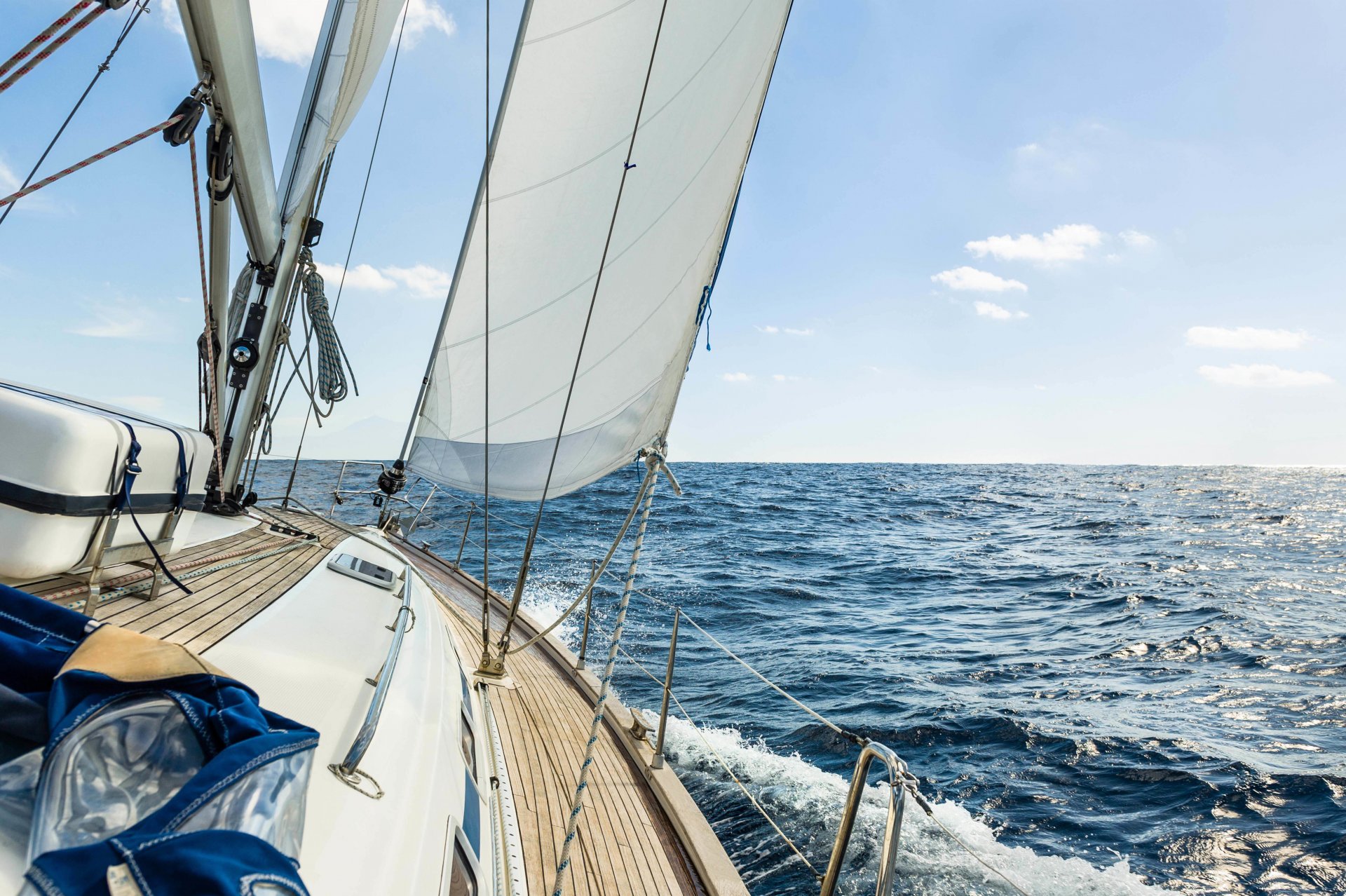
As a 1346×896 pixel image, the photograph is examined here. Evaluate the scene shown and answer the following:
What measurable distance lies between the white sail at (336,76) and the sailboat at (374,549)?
2 centimetres

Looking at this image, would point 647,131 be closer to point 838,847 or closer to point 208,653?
point 208,653

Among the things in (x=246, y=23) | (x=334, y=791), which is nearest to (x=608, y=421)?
(x=246, y=23)

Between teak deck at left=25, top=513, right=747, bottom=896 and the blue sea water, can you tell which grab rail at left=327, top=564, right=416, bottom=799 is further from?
the blue sea water

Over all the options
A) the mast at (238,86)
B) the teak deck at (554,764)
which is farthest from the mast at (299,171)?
the teak deck at (554,764)

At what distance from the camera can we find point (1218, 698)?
20.6ft

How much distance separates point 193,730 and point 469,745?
4.62ft

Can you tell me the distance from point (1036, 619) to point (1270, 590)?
15.6 feet

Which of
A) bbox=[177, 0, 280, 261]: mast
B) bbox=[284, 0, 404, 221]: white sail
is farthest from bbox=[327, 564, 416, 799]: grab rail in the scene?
bbox=[284, 0, 404, 221]: white sail

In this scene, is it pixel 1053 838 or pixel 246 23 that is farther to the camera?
pixel 1053 838

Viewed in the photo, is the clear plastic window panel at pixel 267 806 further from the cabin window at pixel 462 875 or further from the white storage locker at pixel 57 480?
the white storage locker at pixel 57 480

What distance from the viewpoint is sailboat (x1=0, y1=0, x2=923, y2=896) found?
0.98 meters

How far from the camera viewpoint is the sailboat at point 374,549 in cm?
98

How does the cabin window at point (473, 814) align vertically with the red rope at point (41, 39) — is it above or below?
below

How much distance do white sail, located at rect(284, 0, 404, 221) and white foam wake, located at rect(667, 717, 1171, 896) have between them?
4.14 metres
